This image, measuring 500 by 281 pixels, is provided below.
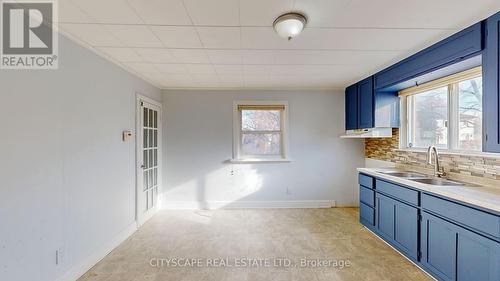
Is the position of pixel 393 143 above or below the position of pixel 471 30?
below

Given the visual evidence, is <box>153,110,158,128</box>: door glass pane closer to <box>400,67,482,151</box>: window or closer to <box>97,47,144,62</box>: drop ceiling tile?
<box>97,47,144,62</box>: drop ceiling tile

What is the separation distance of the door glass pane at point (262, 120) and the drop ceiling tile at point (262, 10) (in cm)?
260

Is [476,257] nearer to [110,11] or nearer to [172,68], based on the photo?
[110,11]

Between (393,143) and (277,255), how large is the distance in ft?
8.29

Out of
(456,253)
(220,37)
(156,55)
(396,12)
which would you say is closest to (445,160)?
(456,253)

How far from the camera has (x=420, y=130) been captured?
126 inches

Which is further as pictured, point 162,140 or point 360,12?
point 162,140

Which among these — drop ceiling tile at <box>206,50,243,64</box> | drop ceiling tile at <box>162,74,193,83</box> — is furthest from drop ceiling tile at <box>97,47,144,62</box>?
drop ceiling tile at <box>206,50,243,64</box>

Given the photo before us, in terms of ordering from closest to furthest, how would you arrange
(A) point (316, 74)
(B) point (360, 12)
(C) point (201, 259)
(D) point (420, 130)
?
1. (B) point (360, 12)
2. (C) point (201, 259)
3. (D) point (420, 130)
4. (A) point (316, 74)

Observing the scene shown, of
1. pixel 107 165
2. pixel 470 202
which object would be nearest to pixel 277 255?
pixel 470 202

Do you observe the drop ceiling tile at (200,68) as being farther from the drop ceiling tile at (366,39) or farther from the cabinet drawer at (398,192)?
the cabinet drawer at (398,192)

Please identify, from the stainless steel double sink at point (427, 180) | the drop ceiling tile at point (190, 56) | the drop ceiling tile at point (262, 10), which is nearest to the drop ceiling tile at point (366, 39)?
the drop ceiling tile at point (262, 10)

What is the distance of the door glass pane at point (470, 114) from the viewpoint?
7.79ft

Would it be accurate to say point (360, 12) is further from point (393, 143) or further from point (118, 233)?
point (118, 233)
